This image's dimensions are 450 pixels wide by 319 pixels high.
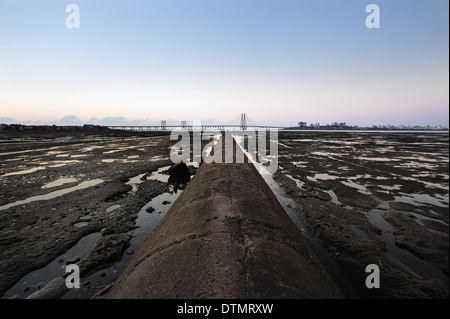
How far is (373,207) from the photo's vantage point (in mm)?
5609

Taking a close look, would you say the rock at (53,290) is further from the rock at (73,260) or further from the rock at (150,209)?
the rock at (150,209)

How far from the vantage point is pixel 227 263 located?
1.41 metres

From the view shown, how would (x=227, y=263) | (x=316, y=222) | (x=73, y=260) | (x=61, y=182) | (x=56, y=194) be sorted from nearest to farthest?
(x=227, y=263)
(x=73, y=260)
(x=316, y=222)
(x=56, y=194)
(x=61, y=182)

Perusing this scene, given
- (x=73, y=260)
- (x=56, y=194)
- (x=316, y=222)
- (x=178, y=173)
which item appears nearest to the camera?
(x=73, y=260)

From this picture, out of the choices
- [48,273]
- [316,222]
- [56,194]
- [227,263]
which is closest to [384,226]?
[316,222]

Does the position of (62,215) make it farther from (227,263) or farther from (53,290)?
(227,263)

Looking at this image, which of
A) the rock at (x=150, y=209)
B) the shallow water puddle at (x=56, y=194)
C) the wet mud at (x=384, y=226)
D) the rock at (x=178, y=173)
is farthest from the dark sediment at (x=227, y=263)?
the rock at (x=178, y=173)

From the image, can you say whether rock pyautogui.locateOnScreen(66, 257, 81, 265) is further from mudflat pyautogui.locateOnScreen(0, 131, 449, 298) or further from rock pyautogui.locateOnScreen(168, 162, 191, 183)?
rock pyautogui.locateOnScreen(168, 162, 191, 183)

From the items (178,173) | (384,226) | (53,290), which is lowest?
(53,290)

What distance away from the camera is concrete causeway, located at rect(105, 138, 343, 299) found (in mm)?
1237

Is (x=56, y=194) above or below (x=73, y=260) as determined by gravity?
above

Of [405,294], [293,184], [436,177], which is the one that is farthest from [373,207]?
[436,177]

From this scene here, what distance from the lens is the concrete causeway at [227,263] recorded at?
48.7 inches
